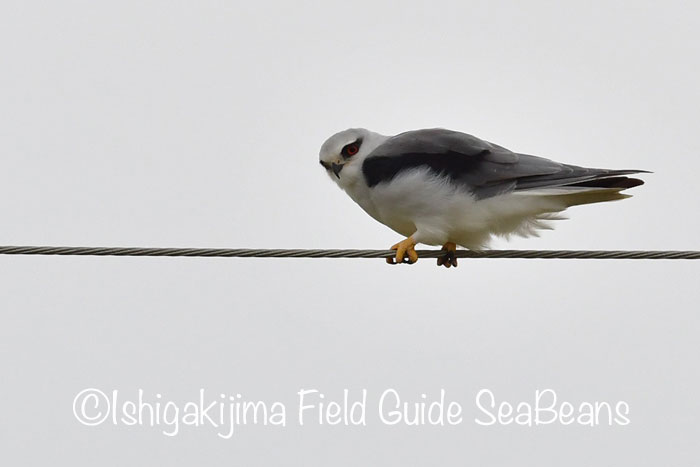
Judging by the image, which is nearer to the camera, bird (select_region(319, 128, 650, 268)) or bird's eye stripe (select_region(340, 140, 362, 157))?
bird (select_region(319, 128, 650, 268))

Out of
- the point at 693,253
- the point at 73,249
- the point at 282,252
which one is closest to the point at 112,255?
the point at 73,249

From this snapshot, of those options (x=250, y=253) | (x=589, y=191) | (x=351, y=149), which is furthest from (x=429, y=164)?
(x=250, y=253)

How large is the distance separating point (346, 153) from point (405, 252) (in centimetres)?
96

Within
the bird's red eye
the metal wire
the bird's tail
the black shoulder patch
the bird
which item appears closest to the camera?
the metal wire

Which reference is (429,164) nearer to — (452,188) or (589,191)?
(452,188)

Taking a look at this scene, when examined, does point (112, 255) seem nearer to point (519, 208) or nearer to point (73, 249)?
point (73, 249)

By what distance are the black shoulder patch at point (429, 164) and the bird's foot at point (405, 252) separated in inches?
19.3

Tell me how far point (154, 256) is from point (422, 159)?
2317mm

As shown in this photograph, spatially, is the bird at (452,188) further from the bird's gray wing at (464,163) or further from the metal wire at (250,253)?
the metal wire at (250,253)

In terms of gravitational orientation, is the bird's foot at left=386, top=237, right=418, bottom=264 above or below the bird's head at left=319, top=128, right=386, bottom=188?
below

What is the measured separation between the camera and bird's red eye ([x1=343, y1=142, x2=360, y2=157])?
8406 mm

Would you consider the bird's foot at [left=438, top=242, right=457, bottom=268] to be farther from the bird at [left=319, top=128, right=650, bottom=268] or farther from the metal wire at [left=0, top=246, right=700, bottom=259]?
the metal wire at [left=0, top=246, right=700, bottom=259]

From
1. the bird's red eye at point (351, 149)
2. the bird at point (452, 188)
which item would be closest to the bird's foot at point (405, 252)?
the bird at point (452, 188)

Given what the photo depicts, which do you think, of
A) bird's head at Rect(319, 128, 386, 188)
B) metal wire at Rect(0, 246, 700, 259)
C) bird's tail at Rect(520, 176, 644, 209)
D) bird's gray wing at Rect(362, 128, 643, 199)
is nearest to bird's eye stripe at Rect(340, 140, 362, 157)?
bird's head at Rect(319, 128, 386, 188)
